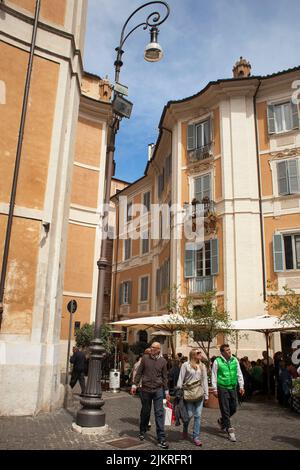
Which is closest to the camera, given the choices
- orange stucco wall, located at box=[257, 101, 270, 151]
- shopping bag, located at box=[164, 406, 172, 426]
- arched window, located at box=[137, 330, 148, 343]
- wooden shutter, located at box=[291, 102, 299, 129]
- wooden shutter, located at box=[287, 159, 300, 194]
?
shopping bag, located at box=[164, 406, 172, 426]

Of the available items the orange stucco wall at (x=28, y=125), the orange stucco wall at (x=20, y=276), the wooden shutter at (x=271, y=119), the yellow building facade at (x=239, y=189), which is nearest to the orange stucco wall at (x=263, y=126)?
the yellow building facade at (x=239, y=189)

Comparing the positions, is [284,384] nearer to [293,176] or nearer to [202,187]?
[293,176]

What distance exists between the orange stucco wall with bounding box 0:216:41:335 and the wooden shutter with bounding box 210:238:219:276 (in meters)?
11.9

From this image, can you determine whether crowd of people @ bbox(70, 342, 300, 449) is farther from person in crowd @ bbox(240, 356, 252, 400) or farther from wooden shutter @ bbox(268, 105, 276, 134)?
wooden shutter @ bbox(268, 105, 276, 134)

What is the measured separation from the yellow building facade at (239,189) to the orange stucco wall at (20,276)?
11.7 metres

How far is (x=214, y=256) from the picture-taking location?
20.4m

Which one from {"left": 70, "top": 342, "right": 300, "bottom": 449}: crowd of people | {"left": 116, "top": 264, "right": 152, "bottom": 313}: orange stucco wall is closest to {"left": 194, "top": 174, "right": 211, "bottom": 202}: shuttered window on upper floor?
{"left": 116, "top": 264, "right": 152, "bottom": 313}: orange stucco wall

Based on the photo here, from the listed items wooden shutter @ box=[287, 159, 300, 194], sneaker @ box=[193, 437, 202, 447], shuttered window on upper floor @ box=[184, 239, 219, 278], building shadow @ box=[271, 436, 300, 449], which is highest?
wooden shutter @ box=[287, 159, 300, 194]

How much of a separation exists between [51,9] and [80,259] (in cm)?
1367

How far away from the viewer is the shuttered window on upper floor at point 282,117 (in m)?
20.5

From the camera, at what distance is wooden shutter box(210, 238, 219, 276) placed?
2019 centimetres

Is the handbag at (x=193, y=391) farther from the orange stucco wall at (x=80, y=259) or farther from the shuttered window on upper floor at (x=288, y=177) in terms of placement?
the orange stucco wall at (x=80, y=259)

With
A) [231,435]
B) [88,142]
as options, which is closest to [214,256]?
[88,142]

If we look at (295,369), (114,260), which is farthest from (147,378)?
(114,260)
